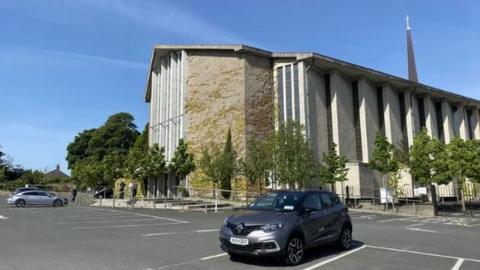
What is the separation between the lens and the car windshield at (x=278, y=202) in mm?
9289

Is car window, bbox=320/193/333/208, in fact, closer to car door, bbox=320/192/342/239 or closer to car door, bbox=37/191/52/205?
car door, bbox=320/192/342/239

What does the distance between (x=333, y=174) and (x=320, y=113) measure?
7375 mm

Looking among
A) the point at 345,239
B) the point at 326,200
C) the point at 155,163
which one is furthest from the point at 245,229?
the point at 155,163

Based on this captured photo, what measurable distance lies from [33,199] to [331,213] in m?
29.0

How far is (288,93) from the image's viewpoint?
3425 centimetres

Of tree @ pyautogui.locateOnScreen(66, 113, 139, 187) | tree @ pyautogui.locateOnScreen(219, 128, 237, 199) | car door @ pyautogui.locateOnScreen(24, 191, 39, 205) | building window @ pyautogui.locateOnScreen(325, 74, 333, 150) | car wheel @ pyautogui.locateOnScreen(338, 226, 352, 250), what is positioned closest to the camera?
car wheel @ pyautogui.locateOnScreen(338, 226, 352, 250)

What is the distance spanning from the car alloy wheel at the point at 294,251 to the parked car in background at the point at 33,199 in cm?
2887

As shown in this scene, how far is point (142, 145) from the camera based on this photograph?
156 feet

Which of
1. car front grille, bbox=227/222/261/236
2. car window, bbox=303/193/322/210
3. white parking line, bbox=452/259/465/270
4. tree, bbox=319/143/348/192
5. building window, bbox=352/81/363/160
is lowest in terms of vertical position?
white parking line, bbox=452/259/465/270

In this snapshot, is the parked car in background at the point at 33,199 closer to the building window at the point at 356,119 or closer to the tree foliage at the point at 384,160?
the tree foliage at the point at 384,160

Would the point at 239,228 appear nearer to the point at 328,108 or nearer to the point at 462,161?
the point at 462,161

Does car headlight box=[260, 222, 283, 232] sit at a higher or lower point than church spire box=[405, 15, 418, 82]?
lower

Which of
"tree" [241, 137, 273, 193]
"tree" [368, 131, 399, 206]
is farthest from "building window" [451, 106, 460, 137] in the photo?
"tree" [241, 137, 273, 193]

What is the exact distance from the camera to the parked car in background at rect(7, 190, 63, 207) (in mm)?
31578
